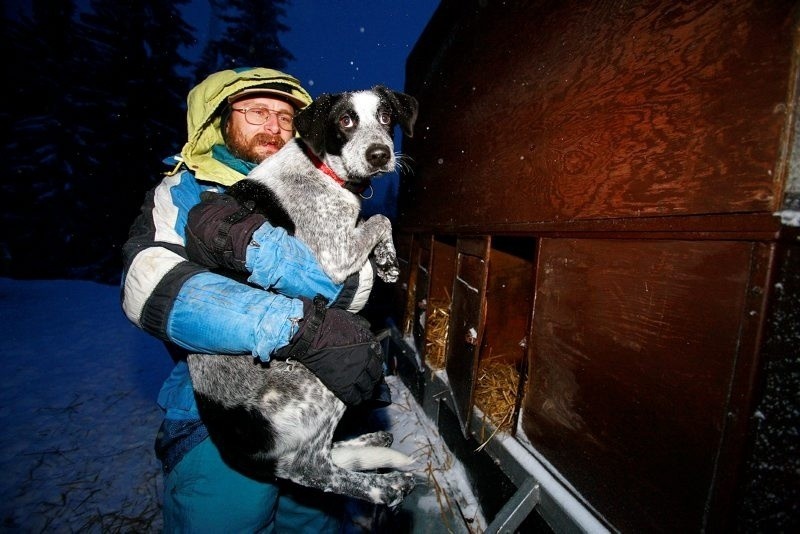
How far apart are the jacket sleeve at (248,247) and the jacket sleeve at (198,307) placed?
0.11 m

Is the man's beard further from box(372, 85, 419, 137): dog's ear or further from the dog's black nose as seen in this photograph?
box(372, 85, 419, 137): dog's ear

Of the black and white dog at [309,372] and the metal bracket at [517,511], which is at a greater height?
the black and white dog at [309,372]

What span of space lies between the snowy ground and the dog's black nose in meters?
2.75

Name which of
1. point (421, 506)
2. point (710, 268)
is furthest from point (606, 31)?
point (421, 506)

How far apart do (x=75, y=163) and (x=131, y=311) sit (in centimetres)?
1493

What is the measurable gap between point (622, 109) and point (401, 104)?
1.91 metres

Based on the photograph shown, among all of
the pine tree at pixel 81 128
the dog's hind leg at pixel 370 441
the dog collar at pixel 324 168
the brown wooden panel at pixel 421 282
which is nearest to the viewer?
the dog collar at pixel 324 168

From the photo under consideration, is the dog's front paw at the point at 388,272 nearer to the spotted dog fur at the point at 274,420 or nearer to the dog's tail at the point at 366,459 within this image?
the spotted dog fur at the point at 274,420

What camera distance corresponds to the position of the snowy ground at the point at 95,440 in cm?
272

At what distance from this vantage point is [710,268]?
1.16m

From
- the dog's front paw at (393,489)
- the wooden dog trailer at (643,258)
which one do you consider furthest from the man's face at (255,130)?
the dog's front paw at (393,489)

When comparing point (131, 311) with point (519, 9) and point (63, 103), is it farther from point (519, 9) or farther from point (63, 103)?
point (63, 103)

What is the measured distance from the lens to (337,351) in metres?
1.91

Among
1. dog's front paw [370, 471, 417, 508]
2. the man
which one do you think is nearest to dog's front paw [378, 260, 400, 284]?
the man
